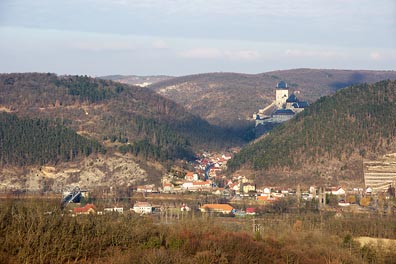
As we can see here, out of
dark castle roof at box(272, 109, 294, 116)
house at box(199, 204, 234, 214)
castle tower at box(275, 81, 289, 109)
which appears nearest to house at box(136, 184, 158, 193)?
house at box(199, 204, 234, 214)

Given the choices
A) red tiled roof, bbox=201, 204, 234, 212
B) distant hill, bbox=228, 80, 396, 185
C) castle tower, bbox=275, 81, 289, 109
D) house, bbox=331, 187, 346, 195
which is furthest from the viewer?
castle tower, bbox=275, 81, 289, 109

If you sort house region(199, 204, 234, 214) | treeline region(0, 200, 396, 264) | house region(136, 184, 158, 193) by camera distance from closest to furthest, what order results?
treeline region(0, 200, 396, 264) → house region(199, 204, 234, 214) → house region(136, 184, 158, 193)

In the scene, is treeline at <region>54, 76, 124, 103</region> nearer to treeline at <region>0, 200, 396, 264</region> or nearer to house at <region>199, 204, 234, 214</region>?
house at <region>199, 204, 234, 214</region>

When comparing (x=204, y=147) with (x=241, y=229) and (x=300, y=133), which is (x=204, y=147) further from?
(x=241, y=229)

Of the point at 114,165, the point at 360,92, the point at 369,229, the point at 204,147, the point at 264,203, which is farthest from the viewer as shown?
the point at 204,147

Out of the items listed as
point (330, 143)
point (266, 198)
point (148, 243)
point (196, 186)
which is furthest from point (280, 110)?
point (148, 243)

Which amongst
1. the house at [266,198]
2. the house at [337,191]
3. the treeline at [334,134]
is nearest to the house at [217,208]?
the house at [266,198]

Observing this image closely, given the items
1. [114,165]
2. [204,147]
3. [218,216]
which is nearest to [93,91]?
[204,147]
